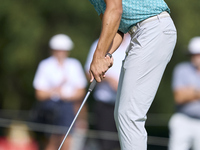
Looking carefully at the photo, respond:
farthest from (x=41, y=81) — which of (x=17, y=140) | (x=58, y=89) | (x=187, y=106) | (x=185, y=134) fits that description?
(x=185, y=134)

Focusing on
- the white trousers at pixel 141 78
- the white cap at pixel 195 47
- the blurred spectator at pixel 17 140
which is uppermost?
the white trousers at pixel 141 78

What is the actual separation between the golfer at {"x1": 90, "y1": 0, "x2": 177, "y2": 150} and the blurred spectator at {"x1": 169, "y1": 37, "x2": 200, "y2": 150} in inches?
121

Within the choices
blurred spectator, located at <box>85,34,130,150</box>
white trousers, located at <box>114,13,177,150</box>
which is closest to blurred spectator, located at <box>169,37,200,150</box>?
blurred spectator, located at <box>85,34,130,150</box>

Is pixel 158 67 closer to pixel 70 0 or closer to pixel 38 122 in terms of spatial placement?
pixel 38 122

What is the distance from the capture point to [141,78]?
3975mm

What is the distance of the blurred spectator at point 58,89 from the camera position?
7.81 metres

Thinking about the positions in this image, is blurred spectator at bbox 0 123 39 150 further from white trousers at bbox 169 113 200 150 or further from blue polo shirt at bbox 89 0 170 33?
blue polo shirt at bbox 89 0 170 33

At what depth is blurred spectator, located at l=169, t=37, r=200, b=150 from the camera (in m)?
7.01

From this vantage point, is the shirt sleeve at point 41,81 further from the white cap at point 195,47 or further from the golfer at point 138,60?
the golfer at point 138,60

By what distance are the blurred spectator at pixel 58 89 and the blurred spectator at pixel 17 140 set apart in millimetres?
446

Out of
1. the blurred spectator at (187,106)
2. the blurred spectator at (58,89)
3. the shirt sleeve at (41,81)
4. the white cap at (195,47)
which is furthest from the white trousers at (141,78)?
the shirt sleeve at (41,81)

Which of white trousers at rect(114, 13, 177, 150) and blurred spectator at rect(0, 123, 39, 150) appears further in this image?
blurred spectator at rect(0, 123, 39, 150)

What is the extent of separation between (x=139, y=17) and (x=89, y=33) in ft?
46.4

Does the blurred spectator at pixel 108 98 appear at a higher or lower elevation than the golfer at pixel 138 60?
lower
